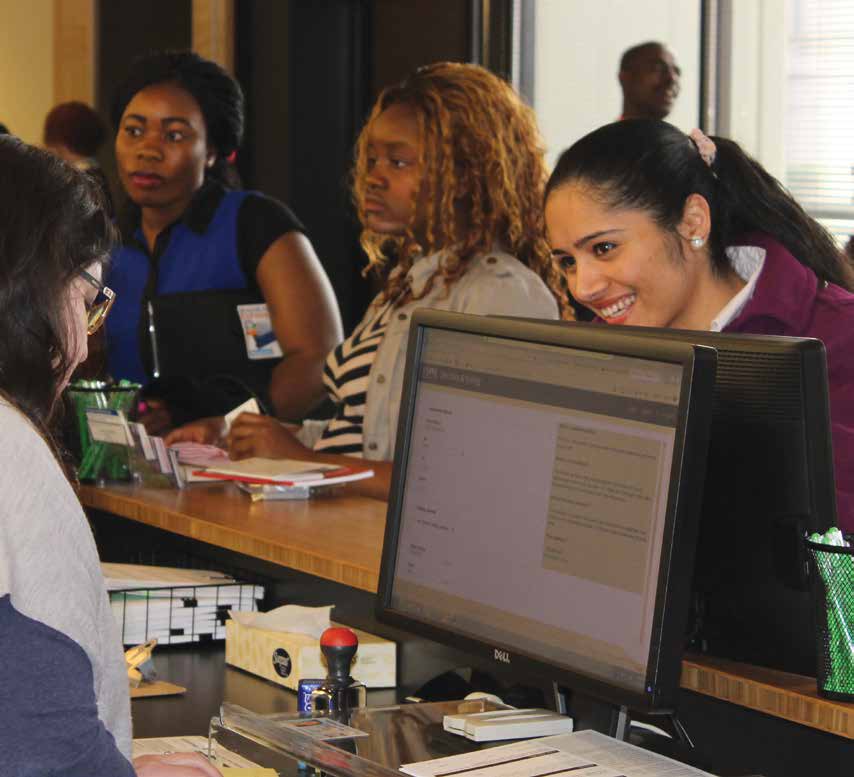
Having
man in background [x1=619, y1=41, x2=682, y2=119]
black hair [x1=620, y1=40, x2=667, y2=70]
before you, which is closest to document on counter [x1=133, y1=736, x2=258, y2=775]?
man in background [x1=619, y1=41, x2=682, y2=119]

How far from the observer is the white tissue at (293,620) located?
2152 millimetres

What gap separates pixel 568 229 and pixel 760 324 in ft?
1.19

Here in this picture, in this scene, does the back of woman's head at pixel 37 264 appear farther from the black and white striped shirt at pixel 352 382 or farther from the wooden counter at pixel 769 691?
the black and white striped shirt at pixel 352 382

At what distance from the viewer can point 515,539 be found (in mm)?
1590

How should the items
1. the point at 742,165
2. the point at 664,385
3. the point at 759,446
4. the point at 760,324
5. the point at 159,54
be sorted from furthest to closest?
the point at 159,54
the point at 742,165
the point at 760,324
the point at 759,446
the point at 664,385

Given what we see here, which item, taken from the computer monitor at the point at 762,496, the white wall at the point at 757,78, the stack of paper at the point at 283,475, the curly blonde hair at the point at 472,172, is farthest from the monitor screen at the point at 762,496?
the white wall at the point at 757,78

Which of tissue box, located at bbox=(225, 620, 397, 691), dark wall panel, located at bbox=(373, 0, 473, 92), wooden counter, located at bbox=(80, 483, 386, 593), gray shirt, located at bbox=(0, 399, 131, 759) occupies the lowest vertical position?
tissue box, located at bbox=(225, 620, 397, 691)

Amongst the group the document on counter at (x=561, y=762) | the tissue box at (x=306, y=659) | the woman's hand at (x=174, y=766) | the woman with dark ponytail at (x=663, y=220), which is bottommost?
the tissue box at (x=306, y=659)

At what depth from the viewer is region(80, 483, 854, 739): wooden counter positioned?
153cm

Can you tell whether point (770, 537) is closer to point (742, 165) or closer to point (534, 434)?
point (534, 434)

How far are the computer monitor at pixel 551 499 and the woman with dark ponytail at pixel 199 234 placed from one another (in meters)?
2.06

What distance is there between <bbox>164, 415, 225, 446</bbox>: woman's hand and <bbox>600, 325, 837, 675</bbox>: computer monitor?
5.71 feet

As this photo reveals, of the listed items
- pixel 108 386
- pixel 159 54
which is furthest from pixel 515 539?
pixel 159 54

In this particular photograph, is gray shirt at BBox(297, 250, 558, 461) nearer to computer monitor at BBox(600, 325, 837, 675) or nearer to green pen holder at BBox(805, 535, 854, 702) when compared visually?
computer monitor at BBox(600, 325, 837, 675)
